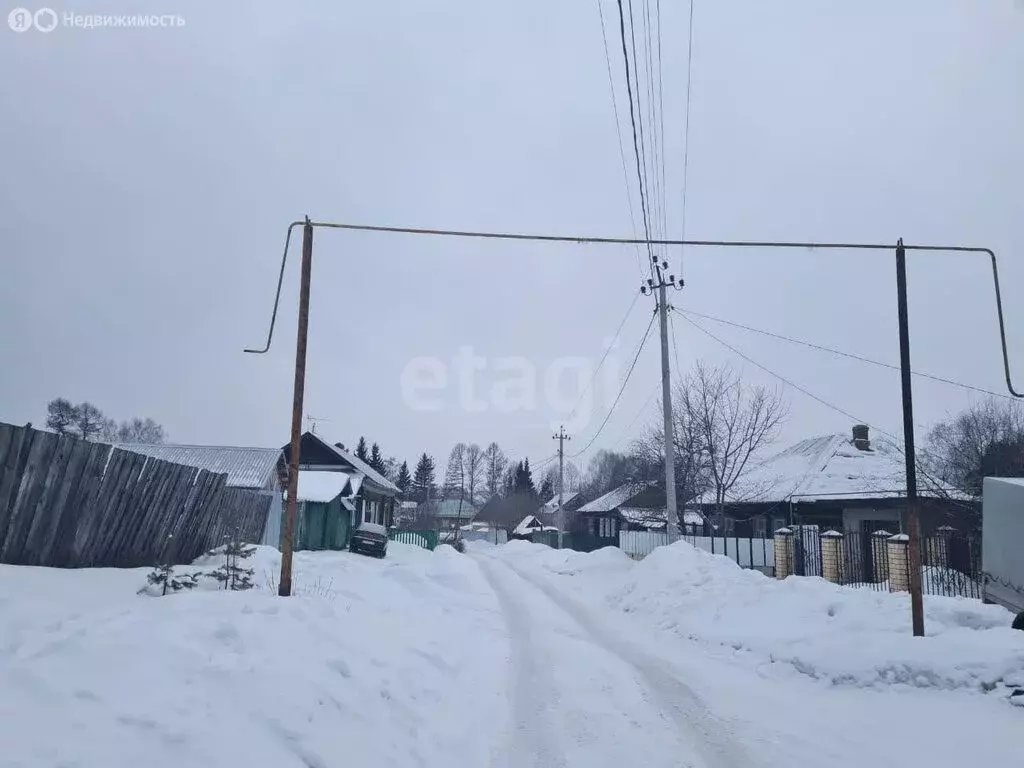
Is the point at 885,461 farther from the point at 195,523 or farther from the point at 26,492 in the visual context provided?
the point at 26,492

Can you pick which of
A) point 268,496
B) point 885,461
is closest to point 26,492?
point 268,496

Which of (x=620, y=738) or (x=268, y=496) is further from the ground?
(x=268, y=496)

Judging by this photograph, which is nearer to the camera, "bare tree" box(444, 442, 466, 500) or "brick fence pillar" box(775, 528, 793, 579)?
"brick fence pillar" box(775, 528, 793, 579)

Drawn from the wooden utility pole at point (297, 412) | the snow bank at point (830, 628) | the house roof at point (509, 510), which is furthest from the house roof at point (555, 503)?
the wooden utility pole at point (297, 412)

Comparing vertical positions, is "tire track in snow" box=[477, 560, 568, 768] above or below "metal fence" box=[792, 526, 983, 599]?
below

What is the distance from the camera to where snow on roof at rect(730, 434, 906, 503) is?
26922mm

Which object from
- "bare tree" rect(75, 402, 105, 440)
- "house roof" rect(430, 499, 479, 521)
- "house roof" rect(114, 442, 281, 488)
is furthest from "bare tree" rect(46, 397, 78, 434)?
"house roof" rect(430, 499, 479, 521)

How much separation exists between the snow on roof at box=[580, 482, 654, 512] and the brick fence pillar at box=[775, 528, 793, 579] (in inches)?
909

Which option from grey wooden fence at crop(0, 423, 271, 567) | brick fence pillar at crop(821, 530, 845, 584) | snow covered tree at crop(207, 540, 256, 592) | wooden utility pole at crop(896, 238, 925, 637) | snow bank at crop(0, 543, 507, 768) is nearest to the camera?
snow bank at crop(0, 543, 507, 768)

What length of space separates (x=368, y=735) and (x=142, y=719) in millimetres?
1775

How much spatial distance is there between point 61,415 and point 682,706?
76.2 m

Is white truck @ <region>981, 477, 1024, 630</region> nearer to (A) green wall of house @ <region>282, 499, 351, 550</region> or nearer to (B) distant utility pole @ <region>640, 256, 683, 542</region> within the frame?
(B) distant utility pole @ <region>640, 256, 683, 542</region>

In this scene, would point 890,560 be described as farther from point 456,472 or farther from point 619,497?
point 456,472

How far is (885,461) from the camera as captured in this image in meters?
29.4
